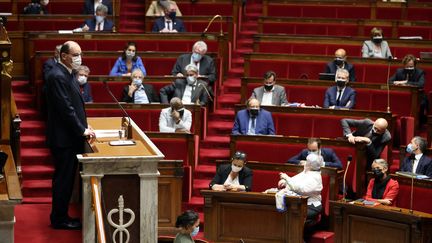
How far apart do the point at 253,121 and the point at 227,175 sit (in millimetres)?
566

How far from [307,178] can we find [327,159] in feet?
1.16

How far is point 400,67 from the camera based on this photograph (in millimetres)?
5586

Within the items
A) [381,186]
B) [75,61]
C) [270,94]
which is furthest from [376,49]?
[75,61]

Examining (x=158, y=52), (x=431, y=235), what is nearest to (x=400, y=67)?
(x=158, y=52)

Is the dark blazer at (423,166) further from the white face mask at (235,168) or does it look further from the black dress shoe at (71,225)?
the black dress shoe at (71,225)

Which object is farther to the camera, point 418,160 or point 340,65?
point 340,65

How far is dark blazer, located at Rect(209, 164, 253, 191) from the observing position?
440 centimetres

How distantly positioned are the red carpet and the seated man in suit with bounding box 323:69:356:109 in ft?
6.45

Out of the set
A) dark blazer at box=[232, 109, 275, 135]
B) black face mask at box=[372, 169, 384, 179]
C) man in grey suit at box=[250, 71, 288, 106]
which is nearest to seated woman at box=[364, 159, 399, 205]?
black face mask at box=[372, 169, 384, 179]

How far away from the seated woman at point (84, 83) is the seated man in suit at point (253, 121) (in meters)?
0.86

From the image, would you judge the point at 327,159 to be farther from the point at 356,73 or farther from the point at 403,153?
the point at 356,73

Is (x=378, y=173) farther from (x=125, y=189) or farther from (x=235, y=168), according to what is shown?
(x=125, y=189)

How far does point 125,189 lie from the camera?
2686 mm

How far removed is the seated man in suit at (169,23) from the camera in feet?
20.6
